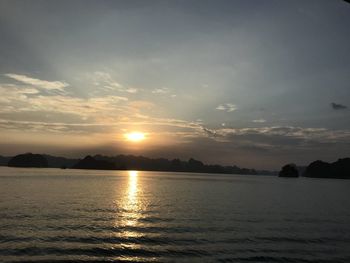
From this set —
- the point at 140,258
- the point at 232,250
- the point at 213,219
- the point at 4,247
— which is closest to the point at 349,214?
the point at 213,219

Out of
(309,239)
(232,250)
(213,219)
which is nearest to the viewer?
(232,250)

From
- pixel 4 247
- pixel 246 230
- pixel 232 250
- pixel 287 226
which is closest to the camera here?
pixel 4 247

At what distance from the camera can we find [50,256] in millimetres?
28281

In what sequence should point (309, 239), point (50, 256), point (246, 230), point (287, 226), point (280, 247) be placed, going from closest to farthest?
point (50, 256)
point (280, 247)
point (309, 239)
point (246, 230)
point (287, 226)

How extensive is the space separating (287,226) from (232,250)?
19.0m

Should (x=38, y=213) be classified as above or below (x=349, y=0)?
below

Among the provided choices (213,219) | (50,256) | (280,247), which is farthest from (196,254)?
(213,219)

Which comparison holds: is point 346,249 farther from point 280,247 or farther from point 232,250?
point 232,250

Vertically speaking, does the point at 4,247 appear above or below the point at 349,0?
below

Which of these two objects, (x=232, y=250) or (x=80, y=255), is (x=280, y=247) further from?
(x=80, y=255)

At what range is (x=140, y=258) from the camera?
1142 inches

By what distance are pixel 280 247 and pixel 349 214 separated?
41.0 m

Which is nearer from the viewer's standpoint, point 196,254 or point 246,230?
point 196,254

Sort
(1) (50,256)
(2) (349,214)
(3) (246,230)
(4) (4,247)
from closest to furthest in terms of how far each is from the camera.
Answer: (1) (50,256) < (4) (4,247) < (3) (246,230) < (2) (349,214)
